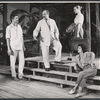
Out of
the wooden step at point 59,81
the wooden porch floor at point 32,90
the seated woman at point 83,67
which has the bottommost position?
the wooden porch floor at point 32,90

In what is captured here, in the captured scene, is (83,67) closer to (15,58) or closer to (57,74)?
(57,74)

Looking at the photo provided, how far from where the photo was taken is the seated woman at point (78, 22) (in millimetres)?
3512

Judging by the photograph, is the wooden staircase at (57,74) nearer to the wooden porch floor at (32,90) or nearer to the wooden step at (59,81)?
the wooden step at (59,81)

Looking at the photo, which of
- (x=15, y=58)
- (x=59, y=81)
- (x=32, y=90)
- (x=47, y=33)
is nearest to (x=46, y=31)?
(x=47, y=33)

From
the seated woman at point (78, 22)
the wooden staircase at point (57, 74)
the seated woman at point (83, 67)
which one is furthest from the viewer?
the seated woman at point (78, 22)

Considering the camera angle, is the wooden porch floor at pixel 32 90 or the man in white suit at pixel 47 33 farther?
the man in white suit at pixel 47 33

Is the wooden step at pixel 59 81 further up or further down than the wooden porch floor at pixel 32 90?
further up

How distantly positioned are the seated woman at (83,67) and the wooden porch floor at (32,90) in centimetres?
21

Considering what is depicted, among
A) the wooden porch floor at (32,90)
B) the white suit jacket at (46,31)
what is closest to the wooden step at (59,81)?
the wooden porch floor at (32,90)

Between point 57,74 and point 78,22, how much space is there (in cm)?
132

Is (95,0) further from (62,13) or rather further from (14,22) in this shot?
(14,22)

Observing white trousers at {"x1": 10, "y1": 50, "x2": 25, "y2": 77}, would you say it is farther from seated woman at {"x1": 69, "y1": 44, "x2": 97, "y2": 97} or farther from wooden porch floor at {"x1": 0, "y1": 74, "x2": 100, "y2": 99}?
seated woman at {"x1": 69, "y1": 44, "x2": 97, "y2": 97}

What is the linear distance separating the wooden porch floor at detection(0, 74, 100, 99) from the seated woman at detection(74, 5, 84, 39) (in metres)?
1.24

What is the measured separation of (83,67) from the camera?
3172mm
